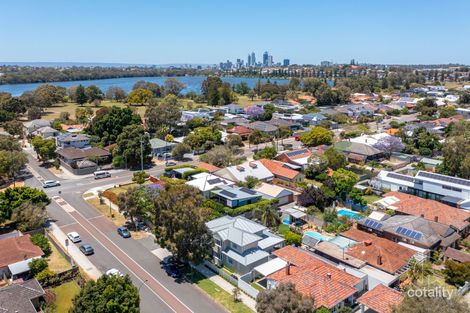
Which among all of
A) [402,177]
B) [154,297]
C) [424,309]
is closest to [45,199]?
[154,297]

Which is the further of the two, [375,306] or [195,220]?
[195,220]

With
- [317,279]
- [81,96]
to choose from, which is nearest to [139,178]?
[317,279]

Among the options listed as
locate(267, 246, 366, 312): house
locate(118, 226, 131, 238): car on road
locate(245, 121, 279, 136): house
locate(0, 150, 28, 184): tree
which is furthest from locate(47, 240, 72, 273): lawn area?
locate(245, 121, 279, 136): house

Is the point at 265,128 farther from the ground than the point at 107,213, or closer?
Result: farther from the ground

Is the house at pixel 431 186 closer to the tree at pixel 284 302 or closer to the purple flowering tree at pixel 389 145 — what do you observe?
the purple flowering tree at pixel 389 145

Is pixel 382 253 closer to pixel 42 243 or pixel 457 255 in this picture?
pixel 457 255

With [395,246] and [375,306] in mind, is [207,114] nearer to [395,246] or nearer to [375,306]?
[395,246]
